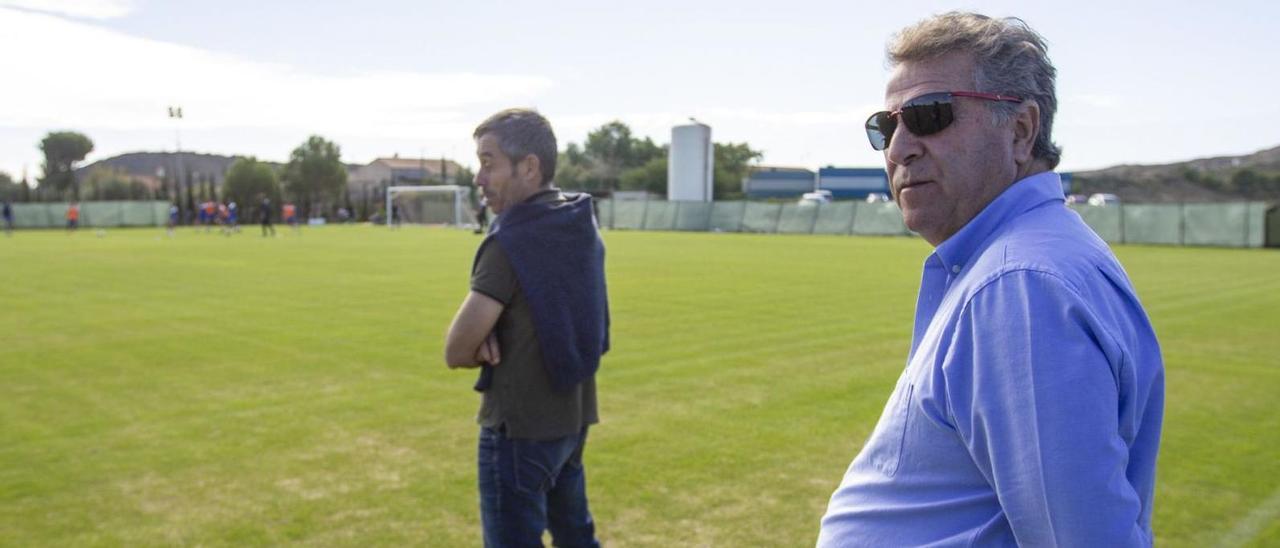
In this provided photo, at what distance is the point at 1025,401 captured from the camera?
4.75 feet

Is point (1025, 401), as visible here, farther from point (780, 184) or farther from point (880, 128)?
point (780, 184)

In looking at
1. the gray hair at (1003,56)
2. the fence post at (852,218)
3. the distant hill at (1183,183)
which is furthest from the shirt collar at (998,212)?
the distant hill at (1183,183)

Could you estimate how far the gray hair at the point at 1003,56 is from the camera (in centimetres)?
181

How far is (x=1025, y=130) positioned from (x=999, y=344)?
541 millimetres

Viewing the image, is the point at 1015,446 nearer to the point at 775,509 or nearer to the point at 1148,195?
the point at 775,509

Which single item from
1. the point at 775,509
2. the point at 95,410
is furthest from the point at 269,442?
the point at 775,509

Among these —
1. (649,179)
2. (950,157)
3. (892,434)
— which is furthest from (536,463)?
(649,179)

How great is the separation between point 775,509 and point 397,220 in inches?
2637

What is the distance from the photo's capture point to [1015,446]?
1.48m

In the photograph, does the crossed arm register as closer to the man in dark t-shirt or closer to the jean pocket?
the man in dark t-shirt

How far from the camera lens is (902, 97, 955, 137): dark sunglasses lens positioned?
6.03ft

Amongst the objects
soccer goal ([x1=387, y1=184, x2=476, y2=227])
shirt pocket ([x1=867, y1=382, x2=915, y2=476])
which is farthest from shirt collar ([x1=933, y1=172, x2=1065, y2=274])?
soccer goal ([x1=387, y1=184, x2=476, y2=227])

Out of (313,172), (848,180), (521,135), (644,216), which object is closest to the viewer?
(521,135)

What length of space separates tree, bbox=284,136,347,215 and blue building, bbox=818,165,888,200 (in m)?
49.4
